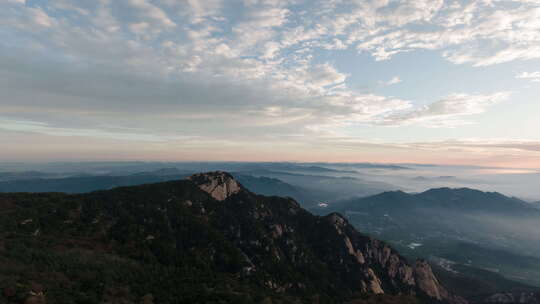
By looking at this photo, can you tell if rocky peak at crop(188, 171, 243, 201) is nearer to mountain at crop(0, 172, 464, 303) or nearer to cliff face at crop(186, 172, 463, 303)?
cliff face at crop(186, 172, 463, 303)

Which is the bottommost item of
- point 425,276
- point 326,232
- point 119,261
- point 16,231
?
point 425,276

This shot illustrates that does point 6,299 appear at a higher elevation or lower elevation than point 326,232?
higher

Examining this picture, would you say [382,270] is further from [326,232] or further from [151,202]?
[151,202]

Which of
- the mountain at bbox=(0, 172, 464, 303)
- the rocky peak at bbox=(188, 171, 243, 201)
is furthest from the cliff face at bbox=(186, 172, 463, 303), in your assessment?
the mountain at bbox=(0, 172, 464, 303)

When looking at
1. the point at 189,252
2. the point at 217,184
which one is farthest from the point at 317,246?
the point at 189,252

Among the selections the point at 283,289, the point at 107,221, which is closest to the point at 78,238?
the point at 107,221
